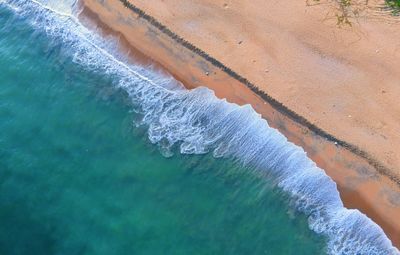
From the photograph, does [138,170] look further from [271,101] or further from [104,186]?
[271,101]


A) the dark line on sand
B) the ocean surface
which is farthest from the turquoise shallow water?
the dark line on sand

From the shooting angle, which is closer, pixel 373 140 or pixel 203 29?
pixel 373 140

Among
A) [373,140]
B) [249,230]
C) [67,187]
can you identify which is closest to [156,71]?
[67,187]

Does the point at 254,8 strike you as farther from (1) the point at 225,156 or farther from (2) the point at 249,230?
(2) the point at 249,230

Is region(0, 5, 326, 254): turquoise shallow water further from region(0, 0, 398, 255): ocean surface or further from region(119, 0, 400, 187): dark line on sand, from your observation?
region(119, 0, 400, 187): dark line on sand

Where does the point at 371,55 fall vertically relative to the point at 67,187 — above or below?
above

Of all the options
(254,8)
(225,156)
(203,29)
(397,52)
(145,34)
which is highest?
(397,52)

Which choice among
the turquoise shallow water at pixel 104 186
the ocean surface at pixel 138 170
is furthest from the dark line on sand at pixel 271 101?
the turquoise shallow water at pixel 104 186
